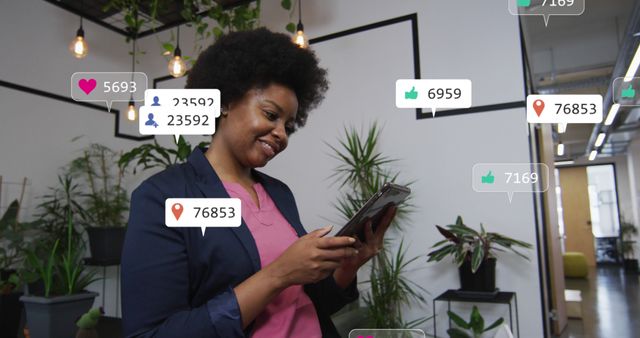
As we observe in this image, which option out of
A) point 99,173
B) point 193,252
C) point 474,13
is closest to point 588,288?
point 474,13

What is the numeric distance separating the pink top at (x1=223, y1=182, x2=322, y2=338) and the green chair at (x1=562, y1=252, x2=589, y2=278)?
4.88 meters

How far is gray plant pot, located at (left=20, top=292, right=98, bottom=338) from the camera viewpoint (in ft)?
3.02

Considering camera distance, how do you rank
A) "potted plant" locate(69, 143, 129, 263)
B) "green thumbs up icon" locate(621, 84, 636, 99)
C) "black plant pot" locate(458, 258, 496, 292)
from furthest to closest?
1. "potted plant" locate(69, 143, 129, 263)
2. "black plant pot" locate(458, 258, 496, 292)
3. "green thumbs up icon" locate(621, 84, 636, 99)

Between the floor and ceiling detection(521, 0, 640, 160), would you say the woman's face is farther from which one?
the floor

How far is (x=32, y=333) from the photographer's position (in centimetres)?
93

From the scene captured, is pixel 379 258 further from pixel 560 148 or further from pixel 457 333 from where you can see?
pixel 560 148

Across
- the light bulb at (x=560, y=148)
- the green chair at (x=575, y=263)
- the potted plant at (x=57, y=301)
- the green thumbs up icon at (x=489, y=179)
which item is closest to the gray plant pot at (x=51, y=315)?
the potted plant at (x=57, y=301)

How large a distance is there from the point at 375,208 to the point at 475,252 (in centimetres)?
117

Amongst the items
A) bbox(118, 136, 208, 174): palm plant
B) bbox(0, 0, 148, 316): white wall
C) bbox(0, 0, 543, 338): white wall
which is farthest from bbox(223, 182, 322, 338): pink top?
bbox(0, 0, 148, 316): white wall

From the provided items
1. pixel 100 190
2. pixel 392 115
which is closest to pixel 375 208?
pixel 392 115

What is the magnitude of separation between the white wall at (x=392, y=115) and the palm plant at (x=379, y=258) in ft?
0.22

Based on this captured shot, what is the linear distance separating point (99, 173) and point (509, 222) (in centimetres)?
239

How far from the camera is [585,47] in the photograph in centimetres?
229

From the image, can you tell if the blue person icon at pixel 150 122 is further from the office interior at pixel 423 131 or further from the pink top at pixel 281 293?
the office interior at pixel 423 131
